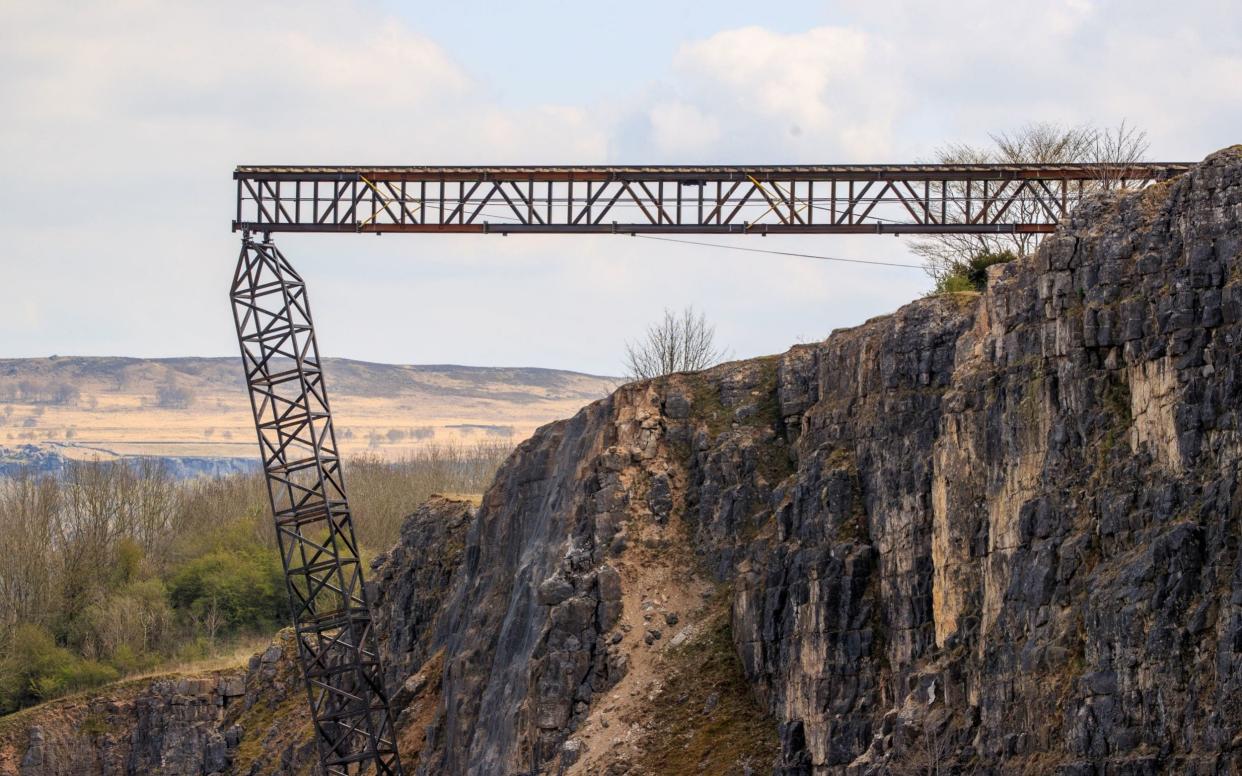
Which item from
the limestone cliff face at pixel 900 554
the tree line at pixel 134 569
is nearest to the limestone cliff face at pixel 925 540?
the limestone cliff face at pixel 900 554

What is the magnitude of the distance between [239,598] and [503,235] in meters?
48.3

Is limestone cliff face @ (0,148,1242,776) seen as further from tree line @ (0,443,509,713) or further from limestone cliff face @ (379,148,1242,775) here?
tree line @ (0,443,509,713)

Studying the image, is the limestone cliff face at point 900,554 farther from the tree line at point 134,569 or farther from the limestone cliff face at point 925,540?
the tree line at point 134,569

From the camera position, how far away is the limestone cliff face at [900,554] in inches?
1336

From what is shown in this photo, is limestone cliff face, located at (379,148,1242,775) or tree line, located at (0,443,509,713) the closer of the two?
limestone cliff face, located at (379,148,1242,775)

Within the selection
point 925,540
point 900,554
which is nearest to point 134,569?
point 900,554

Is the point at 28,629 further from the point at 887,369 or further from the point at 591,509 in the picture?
the point at 887,369

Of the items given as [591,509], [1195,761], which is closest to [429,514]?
[591,509]

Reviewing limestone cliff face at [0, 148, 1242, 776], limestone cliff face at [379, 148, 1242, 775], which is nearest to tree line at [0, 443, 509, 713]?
limestone cliff face at [0, 148, 1242, 776]

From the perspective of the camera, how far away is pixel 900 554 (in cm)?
4316

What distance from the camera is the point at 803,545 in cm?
4688

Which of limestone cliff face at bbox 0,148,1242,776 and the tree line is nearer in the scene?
limestone cliff face at bbox 0,148,1242,776

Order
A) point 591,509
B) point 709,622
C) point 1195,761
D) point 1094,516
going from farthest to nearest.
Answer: point 591,509 → point 709,622 → point 1094,516 → point 1195,761

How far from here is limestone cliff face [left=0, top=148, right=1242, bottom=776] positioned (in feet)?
111
